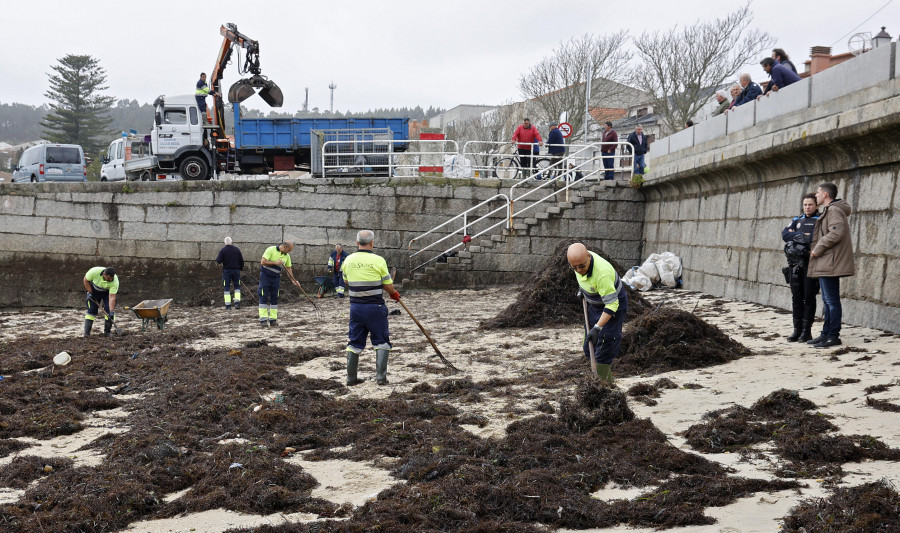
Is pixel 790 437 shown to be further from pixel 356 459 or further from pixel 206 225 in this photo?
pixel 206 225

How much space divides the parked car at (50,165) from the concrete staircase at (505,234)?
13.2 meters

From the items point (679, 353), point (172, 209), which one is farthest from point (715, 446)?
point (172, 209)

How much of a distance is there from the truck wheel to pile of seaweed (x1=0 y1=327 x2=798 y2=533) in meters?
13.1

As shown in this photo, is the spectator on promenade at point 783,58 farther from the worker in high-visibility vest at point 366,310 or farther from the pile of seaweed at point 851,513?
the pile of seaweed at point 851,513

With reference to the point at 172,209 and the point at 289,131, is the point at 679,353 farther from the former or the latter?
the point at 289,131

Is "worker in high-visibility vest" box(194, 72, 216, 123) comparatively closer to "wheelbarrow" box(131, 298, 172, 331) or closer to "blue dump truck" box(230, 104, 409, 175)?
"blue dump truck" box(230, 104, 409, 175)

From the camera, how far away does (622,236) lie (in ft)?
58.0

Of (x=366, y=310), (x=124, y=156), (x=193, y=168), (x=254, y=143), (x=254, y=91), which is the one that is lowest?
(x=366, y=310)

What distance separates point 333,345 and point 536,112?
32370mm

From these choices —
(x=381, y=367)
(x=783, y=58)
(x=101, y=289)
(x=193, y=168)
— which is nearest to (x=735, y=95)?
(x=783, y=58)

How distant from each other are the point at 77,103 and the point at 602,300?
188 ft

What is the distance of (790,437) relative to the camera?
4.96 metres

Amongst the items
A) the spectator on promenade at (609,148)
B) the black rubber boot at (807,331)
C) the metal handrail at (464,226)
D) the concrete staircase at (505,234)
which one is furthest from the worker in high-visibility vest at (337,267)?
the black rubber boot at (807,331)

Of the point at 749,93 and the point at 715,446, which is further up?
the point at 749,93
